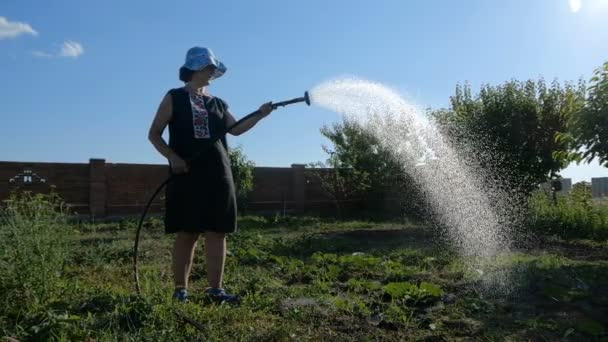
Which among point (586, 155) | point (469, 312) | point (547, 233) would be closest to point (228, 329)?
point (469, 312)

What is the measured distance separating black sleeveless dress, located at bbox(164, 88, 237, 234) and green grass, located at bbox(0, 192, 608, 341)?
1.49 ft

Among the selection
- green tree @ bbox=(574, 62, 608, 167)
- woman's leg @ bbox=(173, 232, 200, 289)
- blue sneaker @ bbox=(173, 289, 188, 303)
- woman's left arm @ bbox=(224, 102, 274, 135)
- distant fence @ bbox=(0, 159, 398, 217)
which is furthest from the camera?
distant fence @ bbox=(0, 159, 398, 217)

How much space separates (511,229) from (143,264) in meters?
6.90

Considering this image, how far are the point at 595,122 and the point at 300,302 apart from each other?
14.0ft

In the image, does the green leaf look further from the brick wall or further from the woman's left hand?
the brick wall

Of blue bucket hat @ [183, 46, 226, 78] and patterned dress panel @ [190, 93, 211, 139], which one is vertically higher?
blue bucket hat @ [183, 46, 226, 78]

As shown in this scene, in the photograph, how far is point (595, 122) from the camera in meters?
5.84

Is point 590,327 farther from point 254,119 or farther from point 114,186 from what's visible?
point 114,186

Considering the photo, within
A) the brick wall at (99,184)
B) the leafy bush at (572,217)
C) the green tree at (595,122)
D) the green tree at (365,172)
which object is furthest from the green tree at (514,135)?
the brick wall at (99,184)

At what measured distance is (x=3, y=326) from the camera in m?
2.53

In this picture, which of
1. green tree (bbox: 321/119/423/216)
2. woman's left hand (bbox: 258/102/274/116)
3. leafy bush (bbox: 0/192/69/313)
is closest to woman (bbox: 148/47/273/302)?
woman's left hand (bbox: 258/102/274/116)

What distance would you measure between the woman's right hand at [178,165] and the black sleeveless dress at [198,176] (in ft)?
0.23

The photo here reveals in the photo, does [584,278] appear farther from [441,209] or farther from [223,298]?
[441,209]

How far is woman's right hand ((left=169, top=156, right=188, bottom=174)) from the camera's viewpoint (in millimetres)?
3225
